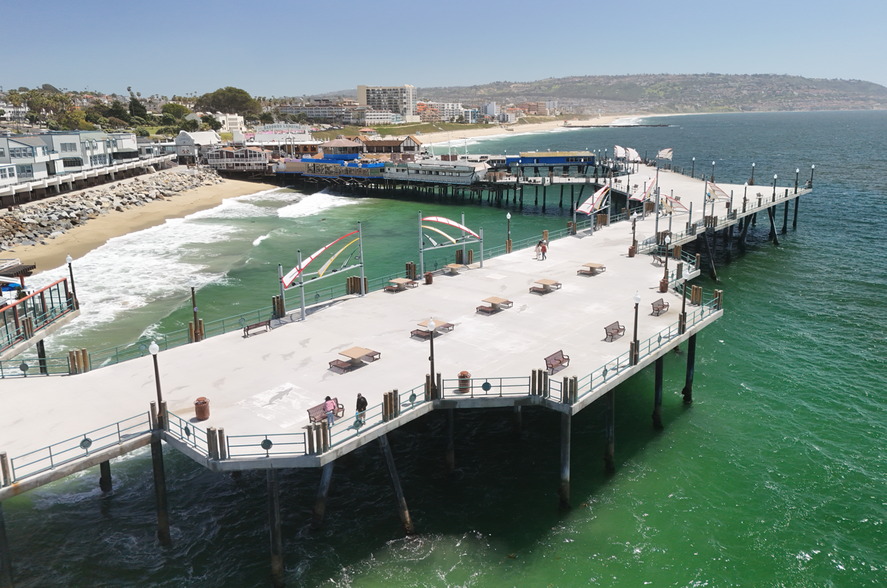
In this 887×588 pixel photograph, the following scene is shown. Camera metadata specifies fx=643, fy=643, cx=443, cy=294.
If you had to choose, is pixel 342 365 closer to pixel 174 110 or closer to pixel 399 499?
pixel 399 499

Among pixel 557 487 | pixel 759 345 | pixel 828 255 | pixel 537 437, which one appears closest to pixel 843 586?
pixel 557 487

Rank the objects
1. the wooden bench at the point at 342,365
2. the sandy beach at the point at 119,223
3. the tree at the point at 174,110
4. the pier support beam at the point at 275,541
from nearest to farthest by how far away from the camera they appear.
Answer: the pier support beam at the point at 275,541
the wooden bench at the point at 342,365
the sandy beach at the point at 119,223
the tree at the point at 174,110

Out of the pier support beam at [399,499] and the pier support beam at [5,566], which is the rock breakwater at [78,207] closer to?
the pier support beam at [5,566]

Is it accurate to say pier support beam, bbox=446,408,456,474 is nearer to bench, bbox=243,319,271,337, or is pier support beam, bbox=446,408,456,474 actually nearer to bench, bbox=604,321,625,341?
bench, bbox=604,321,625,341

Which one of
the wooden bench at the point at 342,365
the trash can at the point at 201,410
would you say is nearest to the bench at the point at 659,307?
the wooden bench at the point at 342,365

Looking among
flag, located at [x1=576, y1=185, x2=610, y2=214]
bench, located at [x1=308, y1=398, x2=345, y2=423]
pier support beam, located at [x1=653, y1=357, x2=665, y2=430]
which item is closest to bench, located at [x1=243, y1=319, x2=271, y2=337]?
bench, located at [x1=308, y1=398, x2=345, y2=423]
